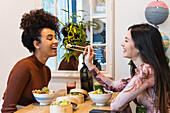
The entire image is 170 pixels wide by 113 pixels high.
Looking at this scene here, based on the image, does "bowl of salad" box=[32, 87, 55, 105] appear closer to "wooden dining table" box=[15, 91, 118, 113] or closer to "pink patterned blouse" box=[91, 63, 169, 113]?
"wooden dining table" box=[15, 91, 118, 113]

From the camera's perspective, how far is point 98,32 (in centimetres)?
291

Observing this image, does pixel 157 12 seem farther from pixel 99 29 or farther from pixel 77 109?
pixel 77 109

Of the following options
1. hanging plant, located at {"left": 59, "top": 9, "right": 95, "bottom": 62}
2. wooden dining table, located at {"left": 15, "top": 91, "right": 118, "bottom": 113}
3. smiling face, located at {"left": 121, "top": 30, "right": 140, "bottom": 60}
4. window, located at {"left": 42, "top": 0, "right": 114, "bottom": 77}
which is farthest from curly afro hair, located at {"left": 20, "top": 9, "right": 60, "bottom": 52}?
smiling face, located at {"left": 121, "top": 30, "right": 140, "bottom": 60}

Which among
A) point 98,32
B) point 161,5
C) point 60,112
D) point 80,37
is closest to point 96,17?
point 98,32

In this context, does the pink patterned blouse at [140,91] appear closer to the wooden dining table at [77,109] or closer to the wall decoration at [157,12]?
the wooden dining table at [77,109]

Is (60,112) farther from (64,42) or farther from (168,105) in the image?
(64,42)

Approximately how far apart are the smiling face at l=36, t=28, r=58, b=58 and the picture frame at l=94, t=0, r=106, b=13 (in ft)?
2.85

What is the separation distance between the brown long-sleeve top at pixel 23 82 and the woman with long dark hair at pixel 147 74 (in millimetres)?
751

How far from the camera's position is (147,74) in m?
1.57

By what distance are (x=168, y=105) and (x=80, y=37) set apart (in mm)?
1358

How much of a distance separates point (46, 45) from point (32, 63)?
22 cm

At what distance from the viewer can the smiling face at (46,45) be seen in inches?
86.6

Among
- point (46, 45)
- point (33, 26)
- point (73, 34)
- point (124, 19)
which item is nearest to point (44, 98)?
point (46, 45)

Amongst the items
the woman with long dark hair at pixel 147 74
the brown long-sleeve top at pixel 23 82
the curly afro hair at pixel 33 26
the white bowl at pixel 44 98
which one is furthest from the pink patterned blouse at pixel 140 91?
the curly afro hair at pixel 33 26
